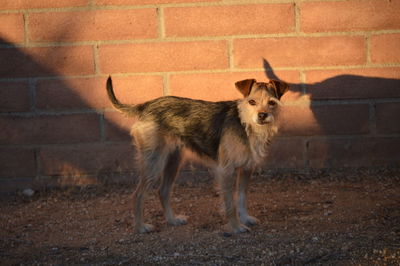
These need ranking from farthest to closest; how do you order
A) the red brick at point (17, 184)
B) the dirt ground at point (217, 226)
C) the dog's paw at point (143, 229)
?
the red brick at point (17, 184), the dog's paw at point (143, 229), the dirt ground at point (217, 226)

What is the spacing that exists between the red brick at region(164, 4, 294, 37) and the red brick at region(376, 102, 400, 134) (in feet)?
4.23

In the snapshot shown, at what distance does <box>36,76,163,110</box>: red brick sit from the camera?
212 inches

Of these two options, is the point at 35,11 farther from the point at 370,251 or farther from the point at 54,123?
the point at 370,251

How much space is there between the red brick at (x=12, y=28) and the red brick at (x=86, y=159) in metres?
1.20

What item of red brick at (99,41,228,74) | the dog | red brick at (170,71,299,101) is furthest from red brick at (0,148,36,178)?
red brick at (170,71,299,101)

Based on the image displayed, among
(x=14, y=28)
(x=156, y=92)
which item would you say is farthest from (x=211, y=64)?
(x=14, y=28)

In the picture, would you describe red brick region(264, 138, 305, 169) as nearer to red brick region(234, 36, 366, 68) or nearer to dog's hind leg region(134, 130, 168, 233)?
red brick region(234, 36, 366, 68)

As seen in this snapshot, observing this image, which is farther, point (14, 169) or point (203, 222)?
point (14, 169)

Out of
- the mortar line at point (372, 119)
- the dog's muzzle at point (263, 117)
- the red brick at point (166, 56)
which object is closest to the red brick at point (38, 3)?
the red brick at point (166, 56)

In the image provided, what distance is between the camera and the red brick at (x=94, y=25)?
527 cm

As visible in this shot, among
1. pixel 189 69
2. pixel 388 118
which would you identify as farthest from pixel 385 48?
pixel 189 69

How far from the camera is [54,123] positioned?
544 cm

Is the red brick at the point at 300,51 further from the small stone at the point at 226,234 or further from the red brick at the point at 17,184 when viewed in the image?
the red brick at the point at 17,184

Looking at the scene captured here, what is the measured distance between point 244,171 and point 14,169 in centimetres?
263
